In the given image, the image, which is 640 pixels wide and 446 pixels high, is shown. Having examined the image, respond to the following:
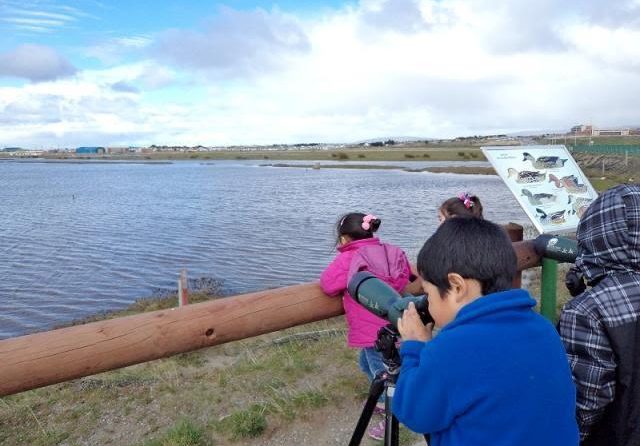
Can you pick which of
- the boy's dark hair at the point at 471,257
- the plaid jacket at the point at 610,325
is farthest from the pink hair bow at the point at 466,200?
the boy's dark hair at the point at 471,257

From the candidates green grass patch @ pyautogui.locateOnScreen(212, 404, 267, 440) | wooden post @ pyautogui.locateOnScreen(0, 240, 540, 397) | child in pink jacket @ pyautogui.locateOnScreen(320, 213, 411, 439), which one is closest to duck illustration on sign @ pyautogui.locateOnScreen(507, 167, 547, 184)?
child in pink jacket @ pyautogui.locateOnScreen(320, 213, 411, 439)

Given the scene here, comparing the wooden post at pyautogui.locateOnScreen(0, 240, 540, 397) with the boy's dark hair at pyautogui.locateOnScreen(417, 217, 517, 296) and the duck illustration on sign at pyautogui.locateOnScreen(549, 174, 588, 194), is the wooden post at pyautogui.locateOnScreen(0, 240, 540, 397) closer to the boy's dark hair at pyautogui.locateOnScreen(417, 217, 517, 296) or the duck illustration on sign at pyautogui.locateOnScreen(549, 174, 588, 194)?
the boy's dark hair at pyautogui.locateOnScreen(417, 217, 517, 296)

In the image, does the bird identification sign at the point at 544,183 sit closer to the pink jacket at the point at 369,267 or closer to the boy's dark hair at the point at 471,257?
the pink jacket at the point at 369,267

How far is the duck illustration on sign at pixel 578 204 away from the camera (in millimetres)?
4441

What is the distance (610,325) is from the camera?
189cm

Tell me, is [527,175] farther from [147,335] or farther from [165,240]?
[165,240]

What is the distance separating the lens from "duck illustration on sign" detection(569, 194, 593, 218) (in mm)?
4441

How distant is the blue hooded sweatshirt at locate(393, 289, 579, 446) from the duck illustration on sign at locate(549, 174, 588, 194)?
331cm

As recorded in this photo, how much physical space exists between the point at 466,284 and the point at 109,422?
3.66 m

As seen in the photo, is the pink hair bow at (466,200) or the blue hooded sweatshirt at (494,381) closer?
the blue hooded sweatshirt at (494,381)

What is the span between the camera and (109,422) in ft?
14.2

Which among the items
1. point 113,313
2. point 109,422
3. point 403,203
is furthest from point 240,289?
point 403,203

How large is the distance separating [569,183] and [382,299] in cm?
315

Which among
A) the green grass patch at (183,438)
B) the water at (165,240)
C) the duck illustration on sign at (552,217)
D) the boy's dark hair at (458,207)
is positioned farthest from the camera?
the water at (165,240)
